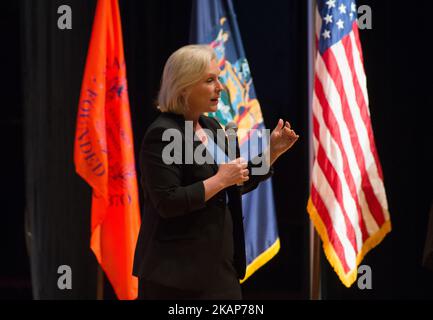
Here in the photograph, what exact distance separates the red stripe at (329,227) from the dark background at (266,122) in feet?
1.62

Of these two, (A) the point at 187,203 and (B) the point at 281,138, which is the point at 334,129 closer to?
(B) the point at 281,138

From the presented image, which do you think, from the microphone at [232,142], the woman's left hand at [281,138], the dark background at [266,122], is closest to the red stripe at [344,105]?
the dark background at [266,122]

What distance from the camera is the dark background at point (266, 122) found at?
4043mm

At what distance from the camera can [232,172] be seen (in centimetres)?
211

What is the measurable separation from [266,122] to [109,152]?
1094mm

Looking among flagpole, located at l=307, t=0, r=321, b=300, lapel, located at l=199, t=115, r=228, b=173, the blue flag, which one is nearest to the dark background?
flagpole, located at l=307, t=0, r=321, b=300

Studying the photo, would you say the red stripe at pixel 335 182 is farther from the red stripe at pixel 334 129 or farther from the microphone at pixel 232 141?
the microphone at pixel 232 141

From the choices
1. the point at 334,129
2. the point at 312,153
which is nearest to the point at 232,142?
the point at 334,129

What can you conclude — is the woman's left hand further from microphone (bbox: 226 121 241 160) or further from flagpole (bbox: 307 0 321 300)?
flagpole (bbox: 307 0 321 300)

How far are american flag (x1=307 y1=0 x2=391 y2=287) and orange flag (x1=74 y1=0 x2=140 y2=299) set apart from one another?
1.05 m

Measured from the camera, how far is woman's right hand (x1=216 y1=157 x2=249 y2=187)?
2105 mm
